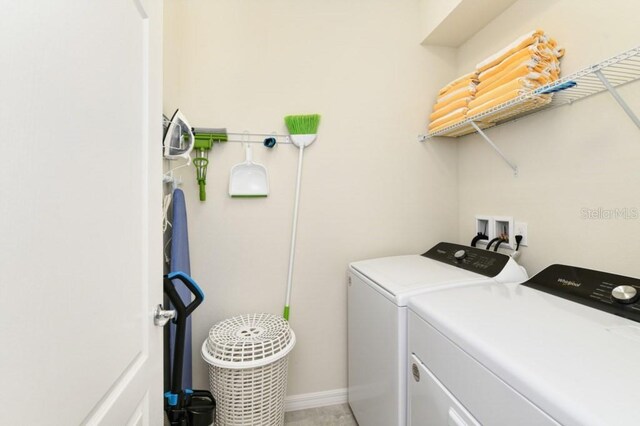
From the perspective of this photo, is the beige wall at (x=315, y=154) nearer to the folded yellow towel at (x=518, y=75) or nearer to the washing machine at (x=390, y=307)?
the washing machine at (x=390, y=307)

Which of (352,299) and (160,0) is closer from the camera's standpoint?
(160,0)

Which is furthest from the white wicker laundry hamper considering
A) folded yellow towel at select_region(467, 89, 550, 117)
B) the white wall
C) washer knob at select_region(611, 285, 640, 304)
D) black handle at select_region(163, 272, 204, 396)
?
folded yellow towel at select_region(467, 89, 550, 117)

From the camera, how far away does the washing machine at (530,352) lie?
54cm

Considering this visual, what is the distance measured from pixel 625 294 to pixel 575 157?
2.01ft

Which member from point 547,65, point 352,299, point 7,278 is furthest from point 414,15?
point 7,278

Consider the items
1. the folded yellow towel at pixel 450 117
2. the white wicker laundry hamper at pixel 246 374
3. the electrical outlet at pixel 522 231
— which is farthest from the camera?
the folded yellow towel at pixel 450 117

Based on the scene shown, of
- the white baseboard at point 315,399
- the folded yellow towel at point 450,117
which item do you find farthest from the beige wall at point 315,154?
the folded yellow towel at point 450,117

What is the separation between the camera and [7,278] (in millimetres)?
369

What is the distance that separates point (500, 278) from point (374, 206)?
2.70ft

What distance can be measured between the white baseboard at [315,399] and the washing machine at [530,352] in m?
0.90

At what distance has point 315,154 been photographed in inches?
69.6

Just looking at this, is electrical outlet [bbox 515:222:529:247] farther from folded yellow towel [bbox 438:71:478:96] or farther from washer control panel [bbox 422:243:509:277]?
folded yellow towel [bbox 438:71:478:96]

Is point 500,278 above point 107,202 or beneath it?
beneath

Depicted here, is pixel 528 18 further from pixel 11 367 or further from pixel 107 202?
pixel 11 367
